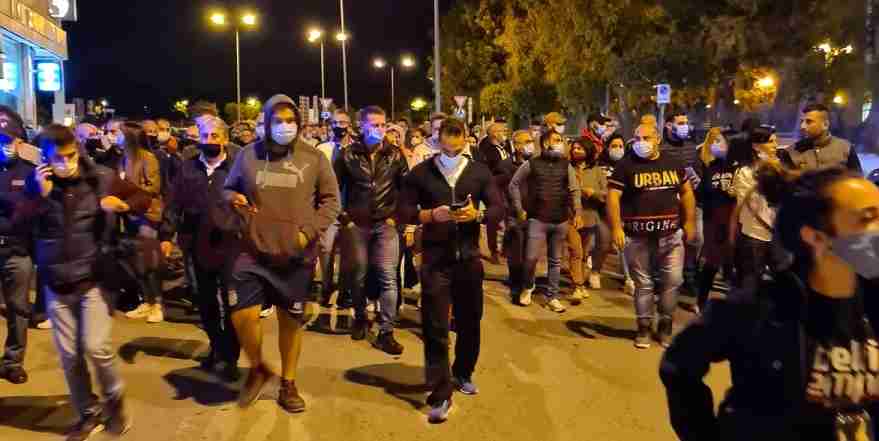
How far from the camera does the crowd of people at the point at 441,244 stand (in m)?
2.37

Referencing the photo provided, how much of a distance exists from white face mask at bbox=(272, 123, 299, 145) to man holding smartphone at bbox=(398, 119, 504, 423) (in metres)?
0.90

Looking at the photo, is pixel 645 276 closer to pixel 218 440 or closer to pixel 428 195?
pixel 428 195

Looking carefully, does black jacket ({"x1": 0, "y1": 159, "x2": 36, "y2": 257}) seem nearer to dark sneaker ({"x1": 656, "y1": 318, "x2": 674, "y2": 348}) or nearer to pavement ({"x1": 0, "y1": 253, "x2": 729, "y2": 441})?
pavement ({"x1": 0, "y1": 253, "x2": 729, "y2": 441})

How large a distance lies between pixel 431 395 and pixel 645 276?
8.22 ft

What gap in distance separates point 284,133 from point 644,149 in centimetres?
318

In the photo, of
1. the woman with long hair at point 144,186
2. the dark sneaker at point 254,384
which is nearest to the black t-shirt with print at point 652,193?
the dark sneaker at point 254,384

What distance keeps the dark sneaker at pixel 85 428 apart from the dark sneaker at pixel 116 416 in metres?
0.10

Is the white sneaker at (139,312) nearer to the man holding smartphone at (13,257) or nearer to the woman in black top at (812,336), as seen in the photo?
the man holding smartphone at (13,257)

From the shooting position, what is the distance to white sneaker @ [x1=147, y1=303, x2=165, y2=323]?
26.9 feet

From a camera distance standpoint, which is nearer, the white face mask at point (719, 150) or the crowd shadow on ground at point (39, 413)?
the crowd shadow on ground at point (39, 413)

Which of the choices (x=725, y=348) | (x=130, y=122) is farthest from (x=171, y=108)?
(x=725, y=348)

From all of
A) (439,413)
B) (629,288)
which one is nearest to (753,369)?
(439,413)

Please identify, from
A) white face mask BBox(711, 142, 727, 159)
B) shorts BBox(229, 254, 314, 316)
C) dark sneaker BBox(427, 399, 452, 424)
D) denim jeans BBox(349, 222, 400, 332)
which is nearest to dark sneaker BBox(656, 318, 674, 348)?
white face mask BBox(711, 142, 727, 159)

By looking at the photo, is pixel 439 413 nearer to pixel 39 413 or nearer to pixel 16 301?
pixel 39 413
